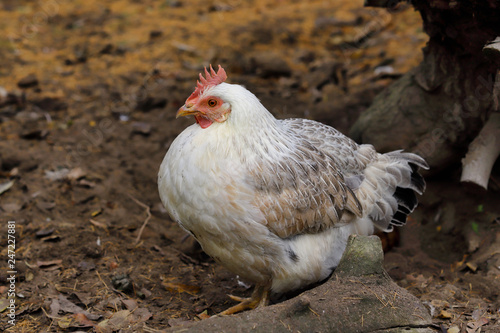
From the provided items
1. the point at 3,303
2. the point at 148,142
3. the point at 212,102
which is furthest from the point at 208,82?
the point at 148,142

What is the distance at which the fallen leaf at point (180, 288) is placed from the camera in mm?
4234

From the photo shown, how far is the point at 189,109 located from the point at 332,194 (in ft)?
4.32

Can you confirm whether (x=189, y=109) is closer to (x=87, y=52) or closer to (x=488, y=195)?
(x=488, y=195)

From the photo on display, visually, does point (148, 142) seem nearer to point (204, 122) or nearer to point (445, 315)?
point (204, 122)

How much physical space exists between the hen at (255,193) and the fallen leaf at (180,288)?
52 centimetres

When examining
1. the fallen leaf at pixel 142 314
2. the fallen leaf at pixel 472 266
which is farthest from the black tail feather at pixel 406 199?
the fallen leaf at pixel 142 314

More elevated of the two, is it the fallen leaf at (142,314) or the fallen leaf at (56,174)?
the fallen leaf at (56,174)

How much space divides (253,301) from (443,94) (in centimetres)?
293

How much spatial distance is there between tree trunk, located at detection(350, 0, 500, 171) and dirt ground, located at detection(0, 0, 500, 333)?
493 millimetres

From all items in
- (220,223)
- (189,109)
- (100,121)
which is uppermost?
(189,109)

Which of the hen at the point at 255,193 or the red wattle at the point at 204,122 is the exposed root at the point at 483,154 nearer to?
the hen at the point at 255,193

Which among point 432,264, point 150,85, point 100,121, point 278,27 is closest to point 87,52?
point 150,85

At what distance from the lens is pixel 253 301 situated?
4.00 metres

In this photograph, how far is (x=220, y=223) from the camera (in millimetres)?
3406
